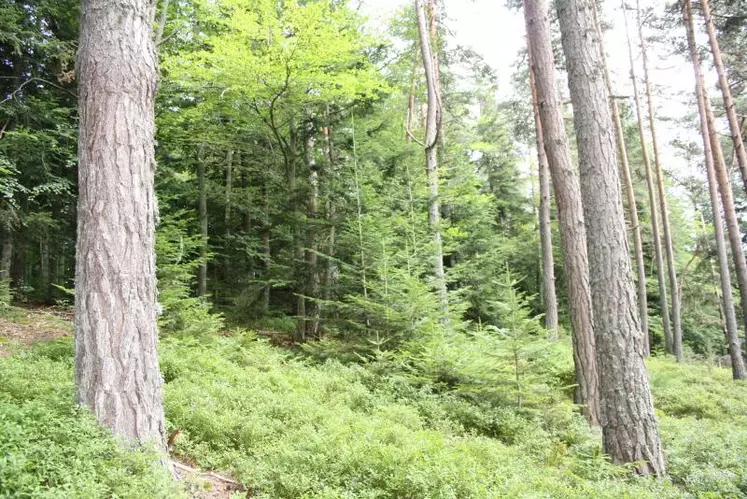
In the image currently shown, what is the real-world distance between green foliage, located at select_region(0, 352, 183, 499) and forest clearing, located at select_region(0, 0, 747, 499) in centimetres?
2

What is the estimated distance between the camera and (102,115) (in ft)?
11.8

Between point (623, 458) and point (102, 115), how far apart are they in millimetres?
5936

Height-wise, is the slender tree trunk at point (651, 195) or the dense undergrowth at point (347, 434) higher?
the slender tree trunk at point (651, 195)

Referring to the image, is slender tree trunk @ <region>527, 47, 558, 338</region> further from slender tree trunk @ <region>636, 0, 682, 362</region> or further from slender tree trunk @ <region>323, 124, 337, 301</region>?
slender tree trunk @ <region>323, 124, 337, 301</region>

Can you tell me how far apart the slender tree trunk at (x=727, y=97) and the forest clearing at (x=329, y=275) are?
92 millimetres

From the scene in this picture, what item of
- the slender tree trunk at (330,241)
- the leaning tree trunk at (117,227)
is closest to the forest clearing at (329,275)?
the leaning tree trunk at (117,227)

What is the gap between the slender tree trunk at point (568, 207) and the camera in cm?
662

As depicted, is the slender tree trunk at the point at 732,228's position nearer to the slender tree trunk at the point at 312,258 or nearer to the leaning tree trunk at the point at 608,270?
the leaning tree trunk at the point at 608,270

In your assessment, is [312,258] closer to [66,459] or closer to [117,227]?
[117,227]

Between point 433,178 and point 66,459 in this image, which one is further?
point 433,178

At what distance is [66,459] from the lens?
277cm

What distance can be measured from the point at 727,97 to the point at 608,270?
10.5m

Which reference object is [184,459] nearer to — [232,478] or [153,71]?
[232,478]

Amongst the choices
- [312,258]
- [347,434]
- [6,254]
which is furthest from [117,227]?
[6,254]
